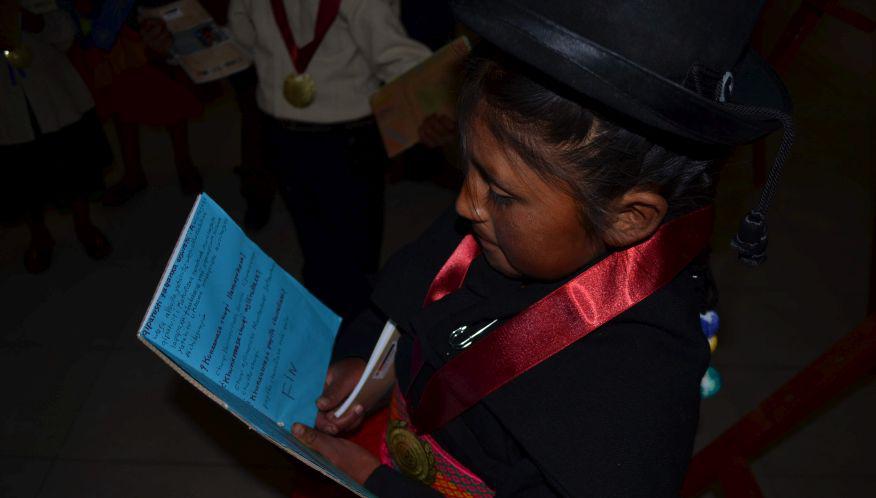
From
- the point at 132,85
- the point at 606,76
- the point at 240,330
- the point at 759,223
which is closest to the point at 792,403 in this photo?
the point at 759,223

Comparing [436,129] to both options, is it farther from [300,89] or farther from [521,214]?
[521,214]

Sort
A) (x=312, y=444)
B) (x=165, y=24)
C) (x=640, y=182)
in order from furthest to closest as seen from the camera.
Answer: (x=165, y=24) < (x=312, y=444) < (x=640, y=182)

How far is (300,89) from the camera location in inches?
73.1

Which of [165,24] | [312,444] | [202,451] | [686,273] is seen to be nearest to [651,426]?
[686,273]

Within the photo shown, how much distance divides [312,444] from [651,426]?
0.52 metres

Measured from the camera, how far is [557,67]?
64 cm

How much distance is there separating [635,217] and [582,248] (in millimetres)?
76

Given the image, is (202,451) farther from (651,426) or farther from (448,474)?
(651,426)

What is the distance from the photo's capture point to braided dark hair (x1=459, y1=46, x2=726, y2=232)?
729 millimetres

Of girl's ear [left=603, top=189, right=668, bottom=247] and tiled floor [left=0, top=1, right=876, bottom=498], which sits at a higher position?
girl's ear [left=603, top=189, right=668, bottom=247]

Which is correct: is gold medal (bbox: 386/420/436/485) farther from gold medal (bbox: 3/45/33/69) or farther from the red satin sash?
gold medal (bbox: 3/45/33/69)

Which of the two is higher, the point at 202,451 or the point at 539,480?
the point at 539,480

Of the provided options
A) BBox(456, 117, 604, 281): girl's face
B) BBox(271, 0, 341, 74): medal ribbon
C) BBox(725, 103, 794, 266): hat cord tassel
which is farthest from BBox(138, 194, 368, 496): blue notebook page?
BBox(271, 0, 341, 74): medal ribbon

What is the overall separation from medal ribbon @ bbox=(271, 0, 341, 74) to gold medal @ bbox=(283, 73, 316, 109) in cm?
2
